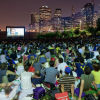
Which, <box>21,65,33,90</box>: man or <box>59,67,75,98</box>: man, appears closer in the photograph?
<box>59,67,75,98</box>: man

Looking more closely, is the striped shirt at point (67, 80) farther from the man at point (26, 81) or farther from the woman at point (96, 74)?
→ the man at point (26, 81)

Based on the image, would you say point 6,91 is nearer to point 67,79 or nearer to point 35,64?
Answer: point 67,79

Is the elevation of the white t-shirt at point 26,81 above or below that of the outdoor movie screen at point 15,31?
below

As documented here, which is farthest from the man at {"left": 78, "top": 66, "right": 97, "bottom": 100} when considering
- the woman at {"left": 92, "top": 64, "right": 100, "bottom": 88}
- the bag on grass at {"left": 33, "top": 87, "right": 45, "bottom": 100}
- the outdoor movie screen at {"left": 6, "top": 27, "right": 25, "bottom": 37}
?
the outdoor movie screen at {"left": 6, "top": 27, "right": 25, "bottom": 37}

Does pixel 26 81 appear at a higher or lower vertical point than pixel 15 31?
lower

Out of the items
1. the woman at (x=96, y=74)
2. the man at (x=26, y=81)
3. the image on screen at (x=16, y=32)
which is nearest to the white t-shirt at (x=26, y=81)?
the man at (x=26, y=81)

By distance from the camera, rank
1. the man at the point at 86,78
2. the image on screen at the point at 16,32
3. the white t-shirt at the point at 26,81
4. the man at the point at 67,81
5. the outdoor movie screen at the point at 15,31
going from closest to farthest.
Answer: the man at the point at 86,78 → the man at the point at 67,81 → the white t-shirt at the point at 26,81 → the outdoor movie screen at the point at 15,31 → the image on screen at the point at 16,32

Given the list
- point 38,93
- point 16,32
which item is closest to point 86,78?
point 38,93

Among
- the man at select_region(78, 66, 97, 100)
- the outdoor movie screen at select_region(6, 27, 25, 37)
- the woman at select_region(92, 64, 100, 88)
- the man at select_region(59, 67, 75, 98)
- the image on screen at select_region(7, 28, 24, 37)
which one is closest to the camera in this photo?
the man at select_region(78, 66, 97, 100)

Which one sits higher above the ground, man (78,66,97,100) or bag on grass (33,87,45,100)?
man (78,66,97,100)

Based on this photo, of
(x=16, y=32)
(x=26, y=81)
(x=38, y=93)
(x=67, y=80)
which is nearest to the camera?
(x=38, y=93)

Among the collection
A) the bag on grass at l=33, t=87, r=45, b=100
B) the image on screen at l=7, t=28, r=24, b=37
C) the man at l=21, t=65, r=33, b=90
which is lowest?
the bag on grass at l=33, t=87, r=45, b=100

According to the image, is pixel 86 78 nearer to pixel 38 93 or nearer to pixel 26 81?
pixel 38 93

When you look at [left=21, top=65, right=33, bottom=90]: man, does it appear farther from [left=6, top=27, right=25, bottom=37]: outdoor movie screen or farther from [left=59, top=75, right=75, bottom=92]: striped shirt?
[left=6, top=27, right=25, bottom=37]: outdoor movie screen
